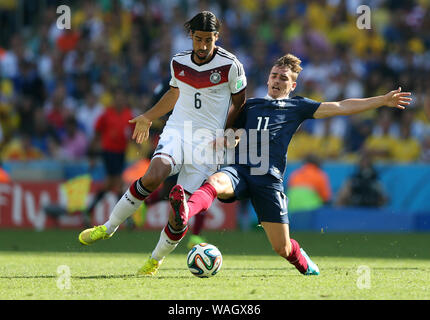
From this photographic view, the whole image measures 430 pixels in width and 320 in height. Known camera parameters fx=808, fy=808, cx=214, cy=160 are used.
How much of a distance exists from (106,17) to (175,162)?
10.7m

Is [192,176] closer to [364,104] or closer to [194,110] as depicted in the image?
[194,110]

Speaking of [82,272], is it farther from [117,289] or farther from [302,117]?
[302,117]

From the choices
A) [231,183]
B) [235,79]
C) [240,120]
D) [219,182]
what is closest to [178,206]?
[219,182]

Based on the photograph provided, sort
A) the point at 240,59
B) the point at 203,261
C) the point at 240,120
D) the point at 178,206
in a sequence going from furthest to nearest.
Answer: the point at 240,59 < the point at 240,120 < the point at 203,261 < the point at 178,206

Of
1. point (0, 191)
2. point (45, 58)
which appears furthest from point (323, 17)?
point (0, 191)

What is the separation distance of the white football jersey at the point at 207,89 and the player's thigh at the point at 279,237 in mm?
1037

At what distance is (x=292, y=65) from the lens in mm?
6711

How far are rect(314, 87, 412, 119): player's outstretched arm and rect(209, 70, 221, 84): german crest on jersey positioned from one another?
929 mm

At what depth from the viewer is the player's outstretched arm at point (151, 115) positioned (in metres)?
6.86

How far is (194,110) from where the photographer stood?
6898mm

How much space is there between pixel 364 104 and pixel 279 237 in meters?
1.25

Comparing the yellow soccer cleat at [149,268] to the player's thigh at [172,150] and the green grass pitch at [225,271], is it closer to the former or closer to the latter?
the green grass pitch at [225,271]
